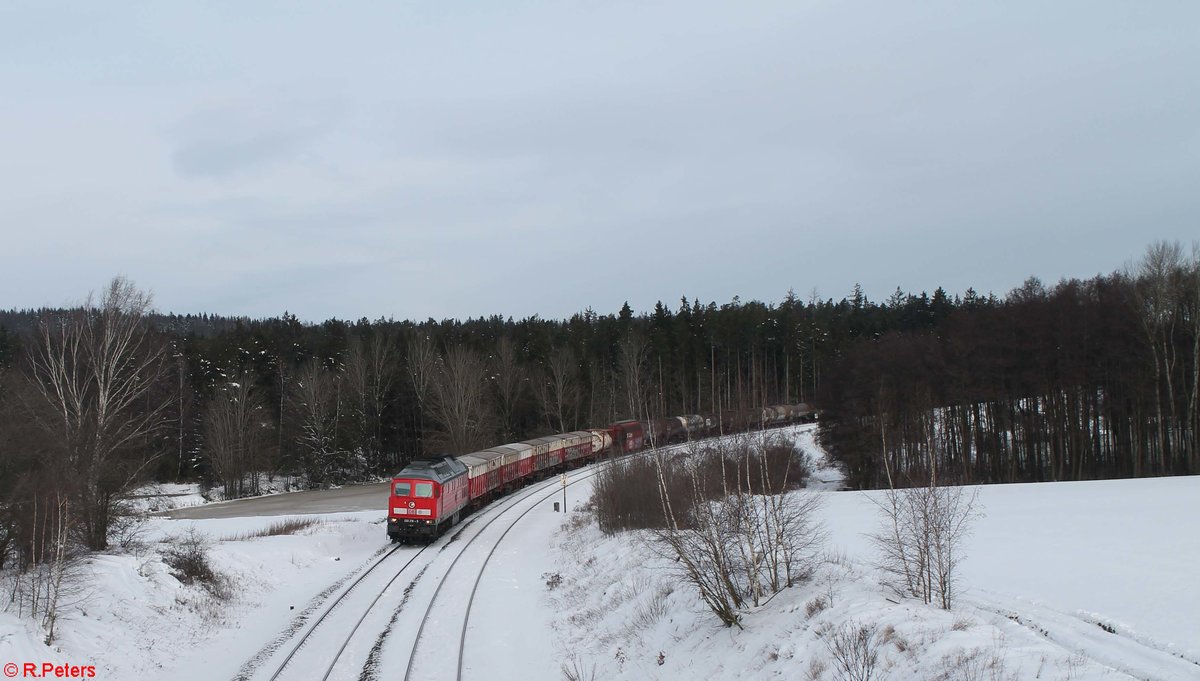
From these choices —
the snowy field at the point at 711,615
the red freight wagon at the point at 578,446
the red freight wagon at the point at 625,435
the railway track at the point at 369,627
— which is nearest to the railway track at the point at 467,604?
the railway track at the point at 369,627

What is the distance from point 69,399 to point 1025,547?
110 ft

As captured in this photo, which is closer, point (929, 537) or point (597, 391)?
point (929, 537)

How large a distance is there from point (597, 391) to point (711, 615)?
6402 centimetres

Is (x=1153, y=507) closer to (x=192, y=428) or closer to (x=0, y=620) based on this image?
(x=0, y=620)

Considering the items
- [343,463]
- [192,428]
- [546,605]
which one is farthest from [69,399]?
[192,428]

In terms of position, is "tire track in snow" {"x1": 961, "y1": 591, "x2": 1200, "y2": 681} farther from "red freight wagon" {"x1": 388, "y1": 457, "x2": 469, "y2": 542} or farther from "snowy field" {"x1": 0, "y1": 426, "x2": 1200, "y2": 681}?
"red freight wagon" {"x1": 388, "y1": 457, "x2": 469, "y2": 542}

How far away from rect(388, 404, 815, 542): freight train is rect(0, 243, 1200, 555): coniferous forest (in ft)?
6.57

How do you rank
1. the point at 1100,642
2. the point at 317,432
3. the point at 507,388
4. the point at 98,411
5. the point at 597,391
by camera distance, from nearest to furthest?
the point at 1100,642 → the point at 98,411 → the point at 317,432 → the point at 507,388 → the point at 597,391

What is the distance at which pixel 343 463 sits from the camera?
64.6 m

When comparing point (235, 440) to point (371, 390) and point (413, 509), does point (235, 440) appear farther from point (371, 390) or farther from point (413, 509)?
point (413, 509)

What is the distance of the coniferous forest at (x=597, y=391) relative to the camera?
86.2 feet

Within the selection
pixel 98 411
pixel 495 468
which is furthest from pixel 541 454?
pixel 98 411

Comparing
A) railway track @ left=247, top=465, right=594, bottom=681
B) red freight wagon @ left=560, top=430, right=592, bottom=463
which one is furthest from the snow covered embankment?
red freight wagon @ left=560, top=430, right=592, bottom=463

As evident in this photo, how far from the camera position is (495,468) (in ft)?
131
